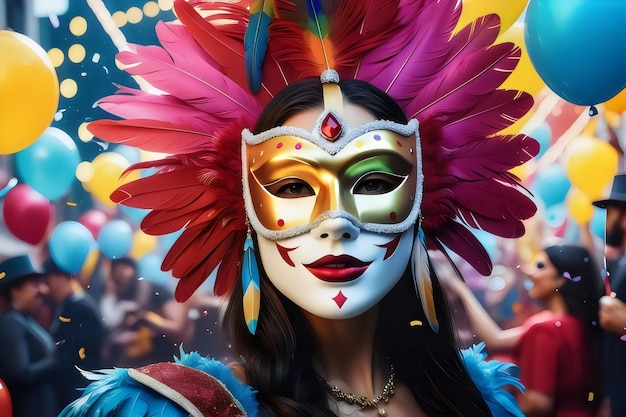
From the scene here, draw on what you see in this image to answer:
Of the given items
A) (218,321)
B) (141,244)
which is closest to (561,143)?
(218,321)

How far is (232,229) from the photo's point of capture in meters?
1.99

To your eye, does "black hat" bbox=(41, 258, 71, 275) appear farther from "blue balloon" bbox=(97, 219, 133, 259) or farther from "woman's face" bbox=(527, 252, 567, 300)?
"woman's face" bbox=(527, 252, 567, 300)

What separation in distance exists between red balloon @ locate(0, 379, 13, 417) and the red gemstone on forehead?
1.04 metres

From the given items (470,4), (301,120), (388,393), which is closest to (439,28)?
(470,4)

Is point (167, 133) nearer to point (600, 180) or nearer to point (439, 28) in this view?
point (439, 28)

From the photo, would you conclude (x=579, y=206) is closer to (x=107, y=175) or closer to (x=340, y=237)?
(x=340, y=237)

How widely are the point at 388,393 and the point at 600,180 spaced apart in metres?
0.79

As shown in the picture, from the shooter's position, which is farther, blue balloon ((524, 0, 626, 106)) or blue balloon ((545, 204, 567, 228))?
blue balloon ((545, 204, 567, 228))

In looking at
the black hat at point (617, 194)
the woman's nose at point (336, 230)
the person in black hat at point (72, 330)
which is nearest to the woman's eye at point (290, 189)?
the woman's nose at point (336, 230)

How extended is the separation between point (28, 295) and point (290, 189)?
0.74m

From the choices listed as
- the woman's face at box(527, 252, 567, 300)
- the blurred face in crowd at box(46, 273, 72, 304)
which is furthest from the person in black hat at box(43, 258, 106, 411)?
the woman's face at box(527, 252, 567, 300)

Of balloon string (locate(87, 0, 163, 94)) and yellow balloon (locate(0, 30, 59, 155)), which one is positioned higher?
balloon string (locate(87, 0, 163, 94))

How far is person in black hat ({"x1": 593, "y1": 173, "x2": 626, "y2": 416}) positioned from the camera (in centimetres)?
203

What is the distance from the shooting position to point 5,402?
6.45ft
